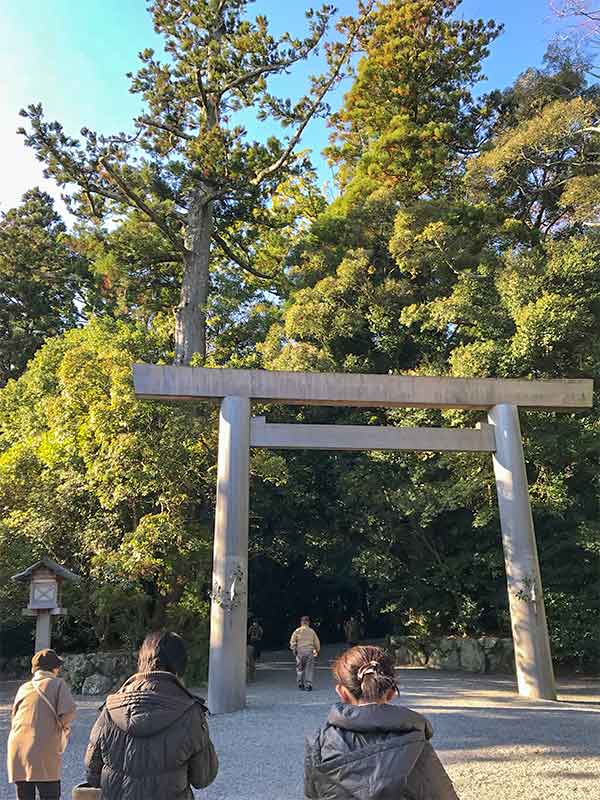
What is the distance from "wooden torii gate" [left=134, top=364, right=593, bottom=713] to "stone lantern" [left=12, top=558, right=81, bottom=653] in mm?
1844

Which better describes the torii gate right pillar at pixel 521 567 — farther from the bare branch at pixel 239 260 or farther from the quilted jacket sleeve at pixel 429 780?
the bare branch at pixel 239 260

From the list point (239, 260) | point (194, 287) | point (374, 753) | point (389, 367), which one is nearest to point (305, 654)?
point (389, 367)

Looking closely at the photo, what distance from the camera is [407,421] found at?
11.5m

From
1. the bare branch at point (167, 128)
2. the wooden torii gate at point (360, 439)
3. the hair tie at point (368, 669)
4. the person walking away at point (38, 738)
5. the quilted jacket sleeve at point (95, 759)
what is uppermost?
the bare branch at point (167, 128)

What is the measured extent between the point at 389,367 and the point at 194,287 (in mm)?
5216

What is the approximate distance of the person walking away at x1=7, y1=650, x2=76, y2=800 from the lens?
3057mm

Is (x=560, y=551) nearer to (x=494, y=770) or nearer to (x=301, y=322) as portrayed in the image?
(x=301, y=322)

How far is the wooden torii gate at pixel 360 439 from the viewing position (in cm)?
760

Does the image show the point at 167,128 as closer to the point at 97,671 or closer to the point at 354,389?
the point at 354,389

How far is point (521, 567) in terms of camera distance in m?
8.16

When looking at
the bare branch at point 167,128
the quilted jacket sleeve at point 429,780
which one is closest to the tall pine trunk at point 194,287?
the bare branch at point 167,128

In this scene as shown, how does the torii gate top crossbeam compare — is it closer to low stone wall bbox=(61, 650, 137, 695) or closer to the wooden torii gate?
the wooden torii gate

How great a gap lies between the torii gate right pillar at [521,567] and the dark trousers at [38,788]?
6.41 m

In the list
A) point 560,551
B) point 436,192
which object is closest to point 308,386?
point 560,551
